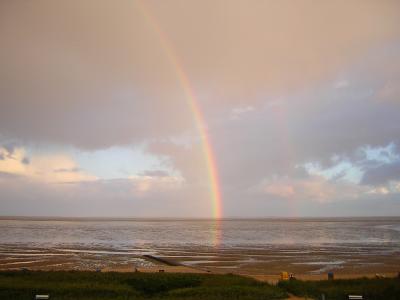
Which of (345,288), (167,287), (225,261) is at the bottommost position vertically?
(225,261)

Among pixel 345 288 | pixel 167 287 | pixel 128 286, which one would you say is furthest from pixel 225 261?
pixel 345 288

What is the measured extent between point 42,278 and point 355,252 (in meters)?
41.0

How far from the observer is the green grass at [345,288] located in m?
18.9

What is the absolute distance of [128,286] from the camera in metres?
20.9

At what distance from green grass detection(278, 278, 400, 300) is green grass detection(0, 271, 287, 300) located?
1063 mm

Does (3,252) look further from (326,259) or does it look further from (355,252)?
(355,252)

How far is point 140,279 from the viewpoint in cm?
2184

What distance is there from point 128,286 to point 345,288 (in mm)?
11419

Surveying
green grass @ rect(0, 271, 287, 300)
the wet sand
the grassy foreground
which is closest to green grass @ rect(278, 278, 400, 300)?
the grassy foreground

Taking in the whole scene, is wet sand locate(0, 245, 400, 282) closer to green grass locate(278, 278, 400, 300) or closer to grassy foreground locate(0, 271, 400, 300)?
grassy foreground locate(0, 271, 400, 300)

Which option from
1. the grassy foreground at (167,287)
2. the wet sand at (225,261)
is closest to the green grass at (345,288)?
the grassy foreground at (167,287)

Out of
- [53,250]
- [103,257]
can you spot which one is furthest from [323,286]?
[53,250]

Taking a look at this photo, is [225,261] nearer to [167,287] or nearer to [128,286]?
[167,287]

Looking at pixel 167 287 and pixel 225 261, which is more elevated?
pixel 167 287
